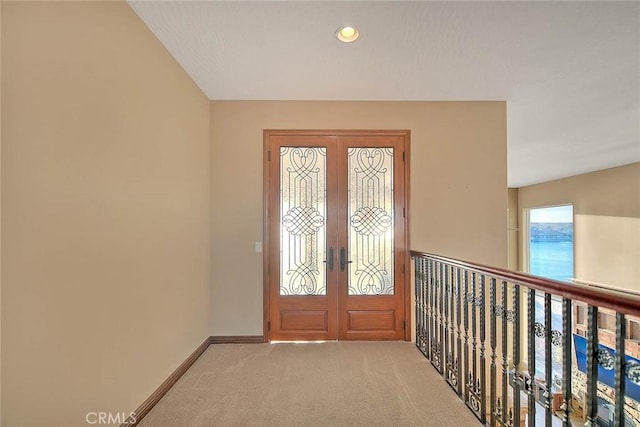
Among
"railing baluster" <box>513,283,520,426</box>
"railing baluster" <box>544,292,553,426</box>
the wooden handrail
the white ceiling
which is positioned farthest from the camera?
the white ceiling

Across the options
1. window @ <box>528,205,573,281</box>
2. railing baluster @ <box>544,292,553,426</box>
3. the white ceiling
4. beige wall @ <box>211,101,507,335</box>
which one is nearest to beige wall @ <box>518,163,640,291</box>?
window @ <box>528,205,573,281</box>

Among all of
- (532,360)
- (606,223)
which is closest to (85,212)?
(532,360)

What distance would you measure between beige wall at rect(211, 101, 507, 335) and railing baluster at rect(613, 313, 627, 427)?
2365mm

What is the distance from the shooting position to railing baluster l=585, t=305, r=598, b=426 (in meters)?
1.20

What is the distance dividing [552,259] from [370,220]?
7673 millimetres

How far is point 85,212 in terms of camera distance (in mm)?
1624

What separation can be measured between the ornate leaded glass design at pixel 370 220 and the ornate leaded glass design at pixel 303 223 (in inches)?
13.2

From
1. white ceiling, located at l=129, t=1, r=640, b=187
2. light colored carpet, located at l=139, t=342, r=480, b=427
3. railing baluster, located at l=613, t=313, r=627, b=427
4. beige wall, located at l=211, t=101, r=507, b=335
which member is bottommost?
light colored carpet, located at l=139, t=342, r=480, b=427

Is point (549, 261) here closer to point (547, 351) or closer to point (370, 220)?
point (370, 220)

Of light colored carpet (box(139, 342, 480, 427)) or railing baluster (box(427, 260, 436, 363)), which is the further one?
railing baluster (box(427, 260, 436, 363))

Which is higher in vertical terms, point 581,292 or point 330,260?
point 581,292

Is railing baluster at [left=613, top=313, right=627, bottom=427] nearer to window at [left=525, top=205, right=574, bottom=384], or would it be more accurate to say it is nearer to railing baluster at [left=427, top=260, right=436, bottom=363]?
railing baluster at [left=427, top=260, right=436, bottom=363]

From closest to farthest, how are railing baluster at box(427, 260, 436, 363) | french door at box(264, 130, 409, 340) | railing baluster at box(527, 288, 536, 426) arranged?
railing baluster at box(527, 288, 536, 426) → railing baluster at box(427, 260, 436, 363) → french door at box(264, 130, 409, 340)

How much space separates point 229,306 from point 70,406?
1929mm
